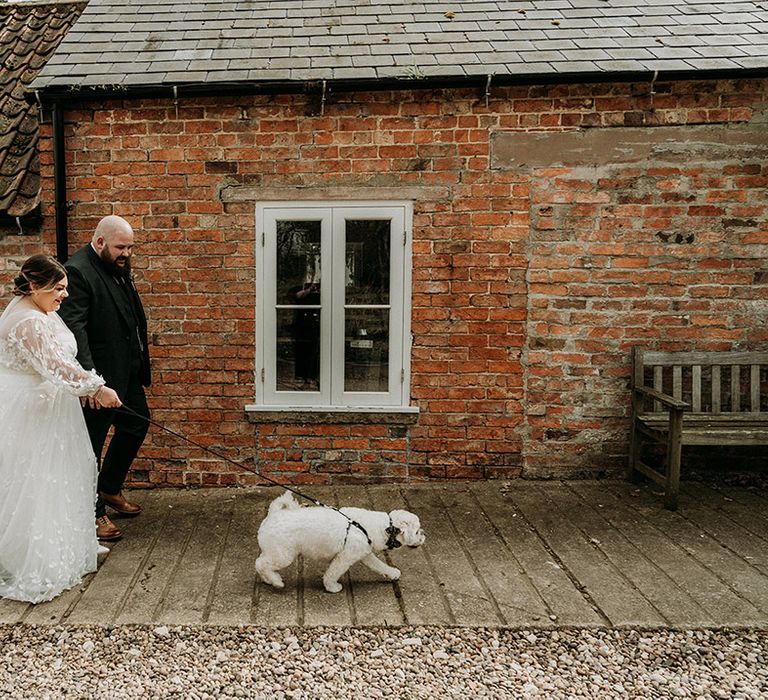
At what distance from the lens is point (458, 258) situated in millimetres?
5465

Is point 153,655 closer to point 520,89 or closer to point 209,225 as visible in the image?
point 209,225

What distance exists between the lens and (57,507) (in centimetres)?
367

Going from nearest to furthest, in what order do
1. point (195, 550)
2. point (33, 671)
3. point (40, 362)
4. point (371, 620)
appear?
1. point (33, 671)
2. point (371, 620)
3. point (40, 362)
4. point (195, 550)

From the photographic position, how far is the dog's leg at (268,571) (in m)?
3.50

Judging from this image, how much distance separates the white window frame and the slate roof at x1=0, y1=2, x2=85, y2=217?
1933mm

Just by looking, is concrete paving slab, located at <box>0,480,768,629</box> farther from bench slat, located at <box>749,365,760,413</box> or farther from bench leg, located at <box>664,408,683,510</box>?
bench slat, located at <box>749,365,760,413</box>

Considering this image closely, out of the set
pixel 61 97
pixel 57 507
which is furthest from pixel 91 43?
pixel 57 507

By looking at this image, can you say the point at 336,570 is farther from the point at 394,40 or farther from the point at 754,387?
the point at 394,40

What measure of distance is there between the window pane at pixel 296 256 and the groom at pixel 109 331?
1268 mm

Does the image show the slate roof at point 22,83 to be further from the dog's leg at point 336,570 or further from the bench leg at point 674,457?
the bench leg at point 674,457

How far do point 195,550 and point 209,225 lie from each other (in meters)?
2.63

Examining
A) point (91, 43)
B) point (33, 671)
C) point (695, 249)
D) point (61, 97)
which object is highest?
point (91, 43)

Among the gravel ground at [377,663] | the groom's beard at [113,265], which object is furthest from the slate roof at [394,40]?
the gravel ground at [377,663]

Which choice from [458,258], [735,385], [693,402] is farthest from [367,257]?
[735,385]
